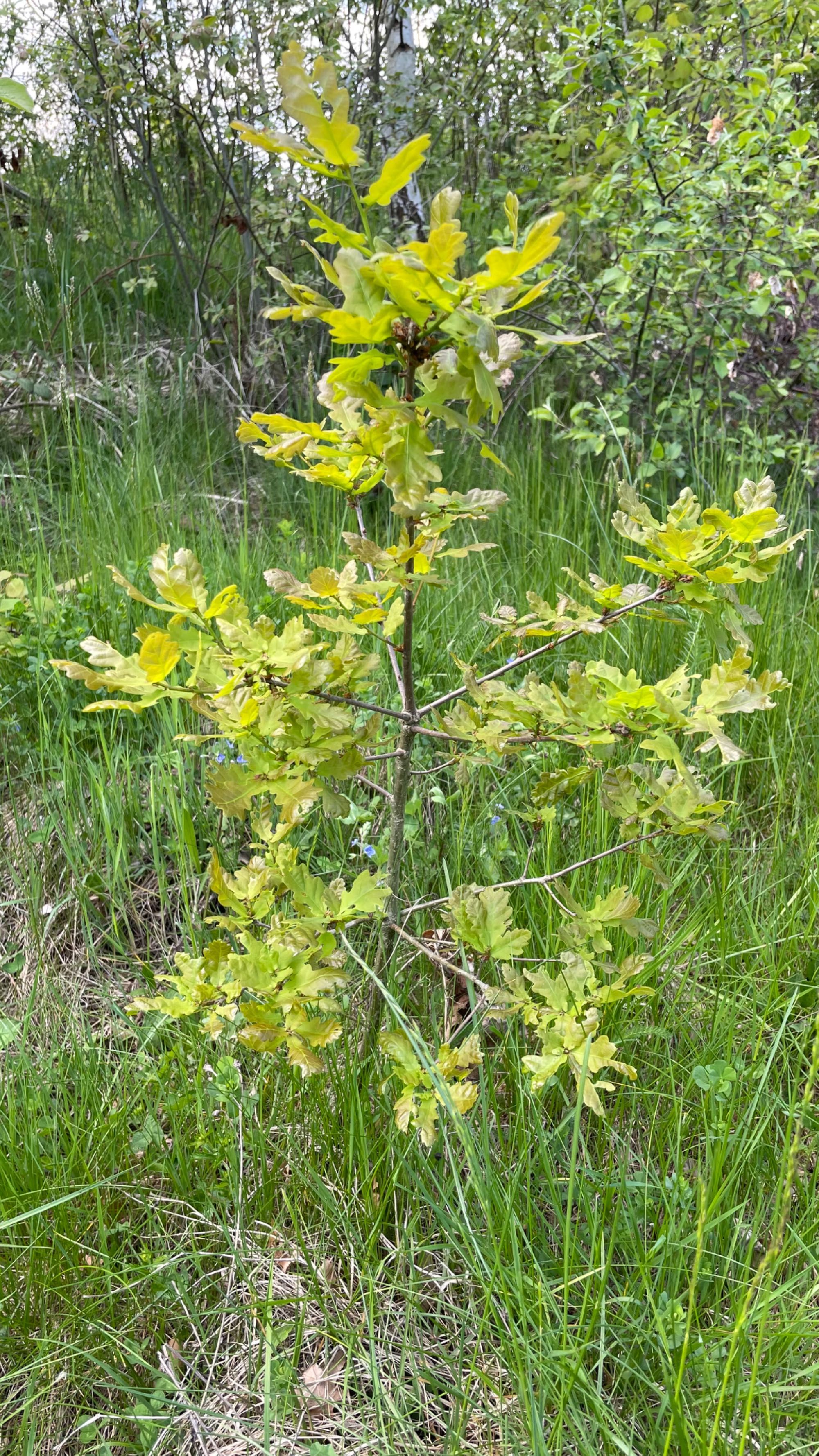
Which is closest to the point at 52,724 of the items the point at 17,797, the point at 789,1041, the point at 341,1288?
the point at 17,797

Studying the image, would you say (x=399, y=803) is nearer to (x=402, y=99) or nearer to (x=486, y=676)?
(x=486, y=676)

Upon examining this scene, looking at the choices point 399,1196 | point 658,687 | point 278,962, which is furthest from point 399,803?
point 399,1196

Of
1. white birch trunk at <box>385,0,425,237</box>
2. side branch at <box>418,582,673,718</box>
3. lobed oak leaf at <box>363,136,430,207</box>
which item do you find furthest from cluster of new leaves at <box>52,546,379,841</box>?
white birch trunk at <box>385,0,425,237</box>

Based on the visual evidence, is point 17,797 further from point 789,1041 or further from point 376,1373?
point 789,1041

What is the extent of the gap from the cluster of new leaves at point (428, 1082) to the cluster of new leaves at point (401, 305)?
625 mm

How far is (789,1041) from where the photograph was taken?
1.50 meters

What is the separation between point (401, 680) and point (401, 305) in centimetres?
53

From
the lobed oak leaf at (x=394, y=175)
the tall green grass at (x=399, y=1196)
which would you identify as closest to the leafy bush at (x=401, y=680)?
the lobed oak leaf at (x=394, y=175)

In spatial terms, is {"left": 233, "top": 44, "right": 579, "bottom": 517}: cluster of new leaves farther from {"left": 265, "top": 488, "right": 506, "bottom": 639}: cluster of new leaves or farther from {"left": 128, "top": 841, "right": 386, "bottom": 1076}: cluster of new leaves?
{"left": 128, "top": 841, "right": 386, "bottom": 1076}: cluster of new leaves

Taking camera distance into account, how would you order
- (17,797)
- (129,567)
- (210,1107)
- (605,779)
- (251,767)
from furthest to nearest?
(129,567)
(17,797)
(210,1107)
(605,779)
(251,767)

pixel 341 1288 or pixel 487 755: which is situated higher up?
pixel 487 755

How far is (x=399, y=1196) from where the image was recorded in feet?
4.33

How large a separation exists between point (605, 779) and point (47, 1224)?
93 centimetres

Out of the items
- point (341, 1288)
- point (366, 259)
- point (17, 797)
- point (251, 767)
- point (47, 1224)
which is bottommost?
point (341, 1288)
